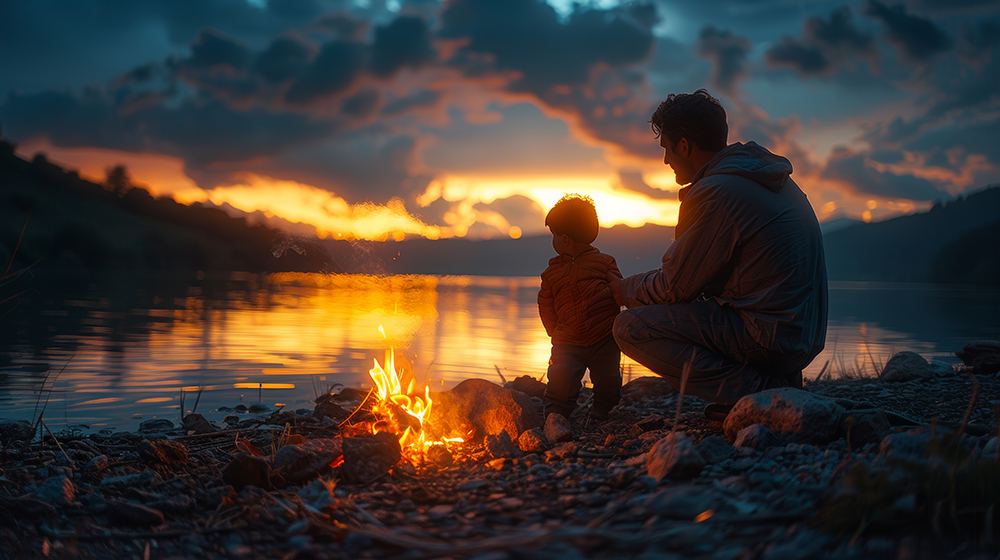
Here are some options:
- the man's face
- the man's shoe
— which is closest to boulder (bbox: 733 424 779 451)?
the man's shoe

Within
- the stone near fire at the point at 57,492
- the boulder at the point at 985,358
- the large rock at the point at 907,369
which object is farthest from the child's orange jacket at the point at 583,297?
the boulder at the point at 985,358

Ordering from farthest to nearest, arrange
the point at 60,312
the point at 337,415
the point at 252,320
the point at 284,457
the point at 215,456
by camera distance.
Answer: the point at 60,312
the point at 252,320
the point at 337,415
the point at 215,456
the point at 284,457

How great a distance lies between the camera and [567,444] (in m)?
3.44

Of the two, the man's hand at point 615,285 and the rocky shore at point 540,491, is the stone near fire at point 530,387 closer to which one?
the rocky shore at point 540,491

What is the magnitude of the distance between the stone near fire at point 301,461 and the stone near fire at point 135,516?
632 mm

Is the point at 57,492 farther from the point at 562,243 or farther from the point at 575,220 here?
the point at 575,220

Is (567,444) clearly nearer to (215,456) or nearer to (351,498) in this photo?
(351,498)

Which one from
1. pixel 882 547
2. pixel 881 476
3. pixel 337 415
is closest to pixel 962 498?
pixel 881 476

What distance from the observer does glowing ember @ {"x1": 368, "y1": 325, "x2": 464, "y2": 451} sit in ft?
12.8

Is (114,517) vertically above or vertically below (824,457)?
below

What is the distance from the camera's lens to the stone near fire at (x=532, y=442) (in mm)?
3496

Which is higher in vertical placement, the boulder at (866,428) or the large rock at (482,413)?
the boulder at (866,428)

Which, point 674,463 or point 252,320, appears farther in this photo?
point 252,320

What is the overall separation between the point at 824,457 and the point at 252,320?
63.9 ft
